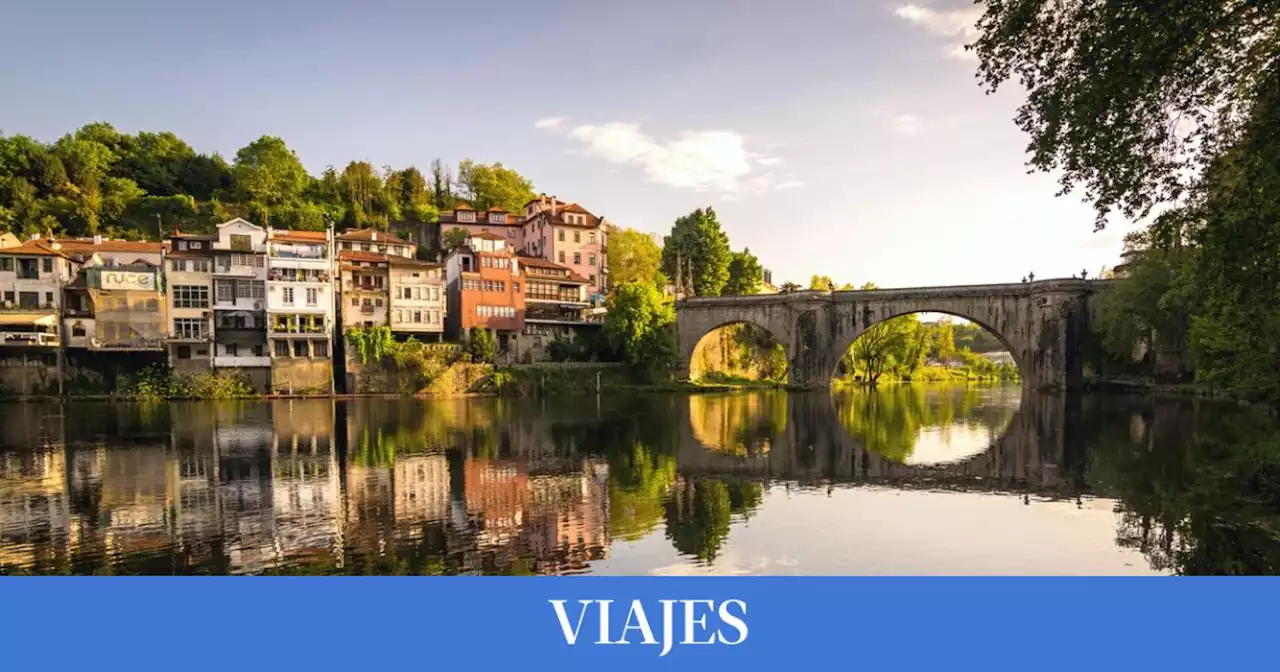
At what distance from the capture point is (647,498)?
58.3 feet

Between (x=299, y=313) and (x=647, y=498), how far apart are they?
5189cm

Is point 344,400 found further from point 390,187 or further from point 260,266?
point 390,187

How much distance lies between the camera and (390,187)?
101m

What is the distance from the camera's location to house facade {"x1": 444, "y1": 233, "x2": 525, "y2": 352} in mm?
63156

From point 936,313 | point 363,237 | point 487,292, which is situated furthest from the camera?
point 363,237

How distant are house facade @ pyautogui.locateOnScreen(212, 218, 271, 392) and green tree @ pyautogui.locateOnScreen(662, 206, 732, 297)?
162ft

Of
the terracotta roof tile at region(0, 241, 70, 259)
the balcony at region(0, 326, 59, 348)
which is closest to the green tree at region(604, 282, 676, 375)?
the balcony at region(0, 326, 59, 348)

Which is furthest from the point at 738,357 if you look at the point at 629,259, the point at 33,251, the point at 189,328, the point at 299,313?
the point at 33,251

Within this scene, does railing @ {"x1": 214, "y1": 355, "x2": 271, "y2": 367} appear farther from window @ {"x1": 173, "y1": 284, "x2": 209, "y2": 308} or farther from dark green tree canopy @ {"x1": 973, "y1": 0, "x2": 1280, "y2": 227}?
dark green tree canopy @ {"x1": 973, "y1": 0, "x2": 1280, "y2": 227}

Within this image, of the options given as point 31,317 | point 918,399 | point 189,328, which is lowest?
point 918,399

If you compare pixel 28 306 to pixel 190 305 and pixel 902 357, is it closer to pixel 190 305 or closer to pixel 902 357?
pixel 190 305

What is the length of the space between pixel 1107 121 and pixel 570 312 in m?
→ 61.7

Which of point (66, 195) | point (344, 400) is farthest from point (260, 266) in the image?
point (66, 195)

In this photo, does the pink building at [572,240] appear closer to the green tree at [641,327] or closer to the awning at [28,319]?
the green tree at [641,327]
